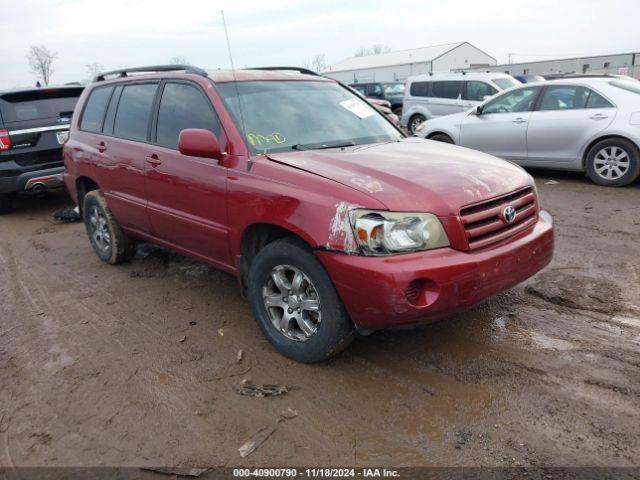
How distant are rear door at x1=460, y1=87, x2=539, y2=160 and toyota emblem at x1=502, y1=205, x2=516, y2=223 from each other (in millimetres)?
5570

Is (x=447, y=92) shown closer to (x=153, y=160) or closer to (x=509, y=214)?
(x=153, y=160)

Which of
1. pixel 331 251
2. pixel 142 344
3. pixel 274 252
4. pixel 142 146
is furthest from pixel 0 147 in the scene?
pixel 331 251

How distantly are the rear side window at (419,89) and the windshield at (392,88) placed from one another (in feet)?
26.3

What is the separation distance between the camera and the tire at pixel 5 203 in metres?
7.61

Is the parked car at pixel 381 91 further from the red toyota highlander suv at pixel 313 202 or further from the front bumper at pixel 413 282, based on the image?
the front bumper at pixel 413 282

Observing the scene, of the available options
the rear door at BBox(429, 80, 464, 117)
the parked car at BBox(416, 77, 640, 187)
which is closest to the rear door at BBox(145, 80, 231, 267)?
the parked car at BBox(416, 77, 640, 187)

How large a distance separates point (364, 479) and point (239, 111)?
2489mm

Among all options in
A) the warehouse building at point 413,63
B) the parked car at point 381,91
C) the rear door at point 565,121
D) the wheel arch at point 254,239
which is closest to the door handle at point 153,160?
the wheel arch at point 254,239

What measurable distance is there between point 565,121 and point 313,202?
6.16 metres

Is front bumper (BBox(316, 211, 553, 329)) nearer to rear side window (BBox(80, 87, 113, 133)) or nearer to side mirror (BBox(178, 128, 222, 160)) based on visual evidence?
side mirror (BBox(178, 128, 222, 160))

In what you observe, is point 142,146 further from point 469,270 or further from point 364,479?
point 364,479

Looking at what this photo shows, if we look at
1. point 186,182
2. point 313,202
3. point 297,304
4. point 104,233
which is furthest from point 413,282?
point 104,233

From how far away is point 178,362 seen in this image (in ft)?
10.9

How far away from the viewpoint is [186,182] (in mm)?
3740
